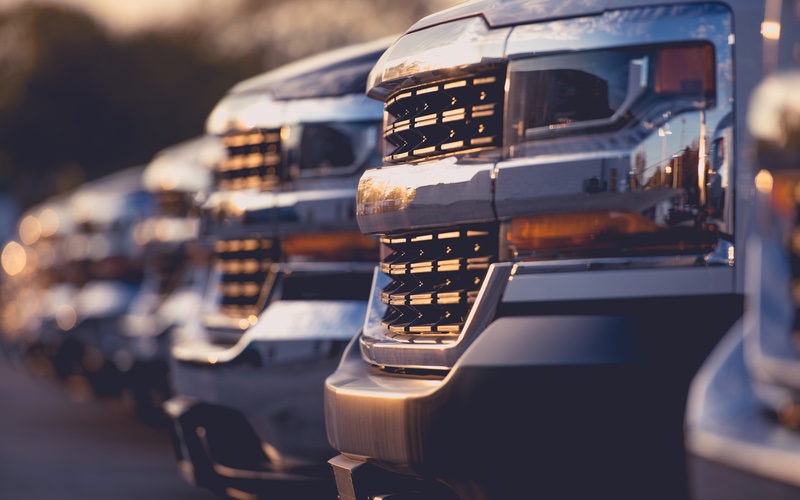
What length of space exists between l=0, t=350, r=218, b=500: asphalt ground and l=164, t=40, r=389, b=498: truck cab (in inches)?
69.1

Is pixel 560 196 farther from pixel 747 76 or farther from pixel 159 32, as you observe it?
pixel 159 32

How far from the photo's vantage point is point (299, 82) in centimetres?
557

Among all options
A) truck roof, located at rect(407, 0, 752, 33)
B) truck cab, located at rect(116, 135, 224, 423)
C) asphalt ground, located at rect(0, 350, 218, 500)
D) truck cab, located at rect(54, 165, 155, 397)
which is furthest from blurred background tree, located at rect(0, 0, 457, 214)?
truck roof, located at rect(407, 0, 752, 33)

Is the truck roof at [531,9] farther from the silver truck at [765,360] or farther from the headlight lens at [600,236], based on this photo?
the silver truck at [765,360]

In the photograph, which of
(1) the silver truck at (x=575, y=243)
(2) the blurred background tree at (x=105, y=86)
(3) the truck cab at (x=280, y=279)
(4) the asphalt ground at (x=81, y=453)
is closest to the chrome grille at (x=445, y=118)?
(1) the silver truck at (x=575, y=243)

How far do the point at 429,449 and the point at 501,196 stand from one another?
2.07ft

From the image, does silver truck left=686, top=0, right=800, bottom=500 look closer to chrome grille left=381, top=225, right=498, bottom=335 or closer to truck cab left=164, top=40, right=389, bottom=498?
chrome grille left=381, top=225, right=498, bottom=335

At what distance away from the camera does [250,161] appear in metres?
5.74

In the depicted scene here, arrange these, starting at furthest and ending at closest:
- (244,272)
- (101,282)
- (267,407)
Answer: (101,282) → (244,272) → (267,407)

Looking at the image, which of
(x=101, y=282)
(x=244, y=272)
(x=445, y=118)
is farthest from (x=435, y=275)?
(x=101, y=282)

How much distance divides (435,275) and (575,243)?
0.63 metres

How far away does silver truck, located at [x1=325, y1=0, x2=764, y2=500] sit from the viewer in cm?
332

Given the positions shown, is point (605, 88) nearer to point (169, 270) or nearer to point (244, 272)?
point (244, 272)

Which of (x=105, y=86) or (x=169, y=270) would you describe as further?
(x=105, y=86)
